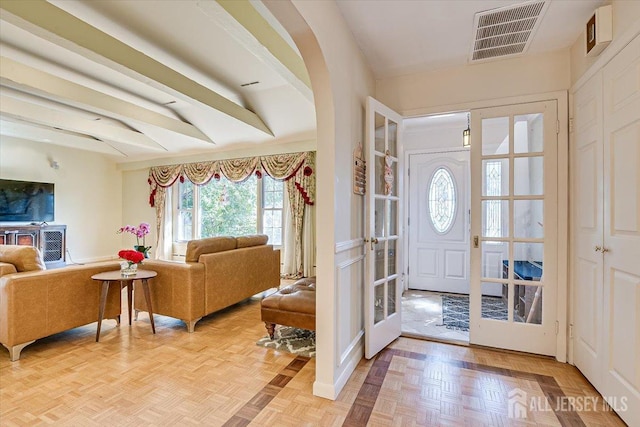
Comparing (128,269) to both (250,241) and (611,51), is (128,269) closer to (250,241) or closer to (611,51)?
(250,241)

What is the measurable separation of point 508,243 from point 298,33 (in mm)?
2327

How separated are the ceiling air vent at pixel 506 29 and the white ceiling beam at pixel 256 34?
60.0 inches

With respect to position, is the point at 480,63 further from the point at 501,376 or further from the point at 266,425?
the point at 266,425

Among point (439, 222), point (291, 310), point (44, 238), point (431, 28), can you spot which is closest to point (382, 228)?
point (291, 310)

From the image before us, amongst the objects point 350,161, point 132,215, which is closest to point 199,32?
point 350,161

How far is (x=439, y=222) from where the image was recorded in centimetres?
459

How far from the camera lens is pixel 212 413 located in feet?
5.79

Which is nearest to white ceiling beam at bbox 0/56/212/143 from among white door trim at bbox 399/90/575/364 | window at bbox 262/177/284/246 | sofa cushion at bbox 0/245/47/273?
window at bbox 262/177/284/246

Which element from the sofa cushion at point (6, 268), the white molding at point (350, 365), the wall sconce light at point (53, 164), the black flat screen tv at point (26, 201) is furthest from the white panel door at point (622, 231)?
the wall sconce light at point (53, 164)

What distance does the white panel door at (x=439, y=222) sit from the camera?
14.5 feet

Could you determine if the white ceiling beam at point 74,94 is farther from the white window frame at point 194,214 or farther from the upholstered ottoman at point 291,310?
the upholstered ottoman at point 291,310

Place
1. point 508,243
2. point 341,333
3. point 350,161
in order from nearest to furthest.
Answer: point 341,333, point 350,161, point 508,243

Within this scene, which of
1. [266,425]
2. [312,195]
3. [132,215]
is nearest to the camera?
[266,425]

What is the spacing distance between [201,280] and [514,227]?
9.68 ft
